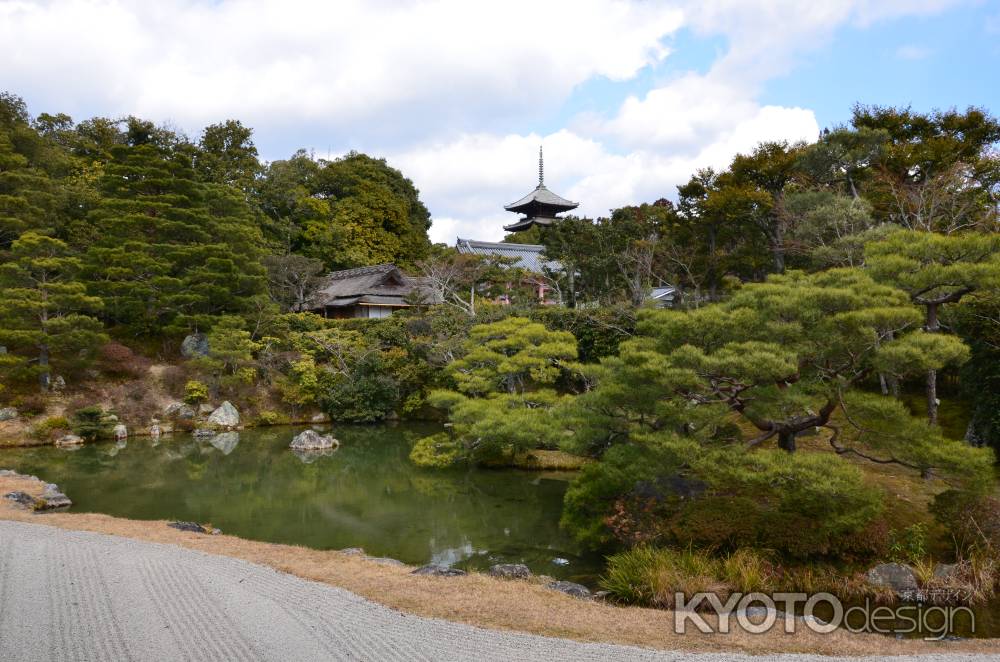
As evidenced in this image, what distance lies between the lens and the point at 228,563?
21.1 ft

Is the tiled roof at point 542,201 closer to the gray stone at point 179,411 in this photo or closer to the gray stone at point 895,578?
the gray stone at point 179,411

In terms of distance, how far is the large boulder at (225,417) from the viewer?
18.4 metres

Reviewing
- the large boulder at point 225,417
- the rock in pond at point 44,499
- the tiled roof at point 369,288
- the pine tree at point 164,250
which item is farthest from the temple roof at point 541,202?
the rock in pond at point 44,499

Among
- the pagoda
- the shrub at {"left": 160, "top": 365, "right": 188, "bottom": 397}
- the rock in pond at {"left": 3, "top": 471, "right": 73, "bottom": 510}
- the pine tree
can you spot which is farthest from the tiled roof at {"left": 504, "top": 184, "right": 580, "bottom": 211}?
the rock in pond at {"left": 3, "top": 471, "right": 73, "bottom": 510}

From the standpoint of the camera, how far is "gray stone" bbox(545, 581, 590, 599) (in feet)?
20.9

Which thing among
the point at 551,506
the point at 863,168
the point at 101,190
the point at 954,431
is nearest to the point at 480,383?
the point at 551,506

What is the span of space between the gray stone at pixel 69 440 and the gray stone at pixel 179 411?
7.87ft

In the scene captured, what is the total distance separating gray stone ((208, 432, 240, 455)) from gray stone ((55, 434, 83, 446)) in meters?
3.20

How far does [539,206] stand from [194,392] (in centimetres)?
2425

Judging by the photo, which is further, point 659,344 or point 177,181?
point 177,181

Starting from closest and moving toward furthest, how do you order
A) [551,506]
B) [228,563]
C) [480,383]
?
[228,563] < [551,506] < [480,383]

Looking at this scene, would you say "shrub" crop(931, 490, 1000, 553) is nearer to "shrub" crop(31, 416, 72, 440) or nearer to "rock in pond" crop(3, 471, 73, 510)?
"rock in pond" crop(3, 471, 73, 510)

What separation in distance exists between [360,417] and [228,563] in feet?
42.8

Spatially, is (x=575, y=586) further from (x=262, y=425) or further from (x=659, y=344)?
(x=262, y=425)
